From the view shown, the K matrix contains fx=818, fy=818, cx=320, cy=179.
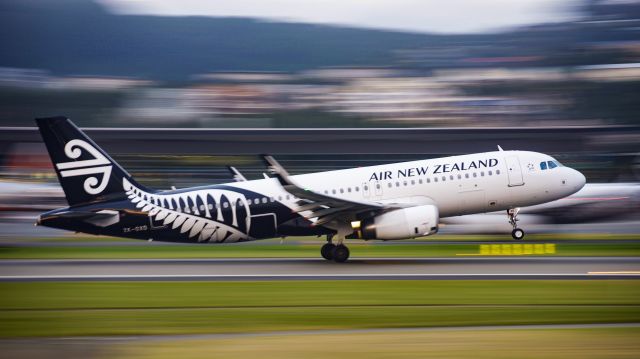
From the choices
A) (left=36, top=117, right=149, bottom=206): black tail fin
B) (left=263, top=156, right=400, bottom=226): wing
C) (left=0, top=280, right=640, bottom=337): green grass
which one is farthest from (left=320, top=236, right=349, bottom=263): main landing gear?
(left=36, top=117, right=149, bottom=206): black tail fin

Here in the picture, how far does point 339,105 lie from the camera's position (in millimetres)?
121250

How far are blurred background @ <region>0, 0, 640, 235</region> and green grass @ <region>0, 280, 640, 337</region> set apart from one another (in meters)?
22.5

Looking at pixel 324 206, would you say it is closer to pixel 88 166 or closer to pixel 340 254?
pixel 340 254

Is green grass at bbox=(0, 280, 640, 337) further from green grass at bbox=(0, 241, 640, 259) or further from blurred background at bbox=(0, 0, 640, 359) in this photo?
green grass at bbox=(0, 241, 640, 259)

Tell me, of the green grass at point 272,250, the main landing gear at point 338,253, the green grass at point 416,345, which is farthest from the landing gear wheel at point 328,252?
the green grass at point 416,345

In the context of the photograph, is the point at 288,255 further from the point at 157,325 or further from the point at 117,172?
the point at 157,325

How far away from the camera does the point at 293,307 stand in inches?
730

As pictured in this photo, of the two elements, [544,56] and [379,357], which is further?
[544,56]

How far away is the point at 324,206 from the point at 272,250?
7.10 metres

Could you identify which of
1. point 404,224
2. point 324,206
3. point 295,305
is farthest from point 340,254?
point 295,305

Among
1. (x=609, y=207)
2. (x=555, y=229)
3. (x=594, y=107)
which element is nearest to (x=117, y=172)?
(x=555, y=229)

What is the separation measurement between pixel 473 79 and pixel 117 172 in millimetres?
113479

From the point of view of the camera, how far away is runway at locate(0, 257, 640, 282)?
920 inches

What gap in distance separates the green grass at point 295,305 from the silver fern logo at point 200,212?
527 cm
